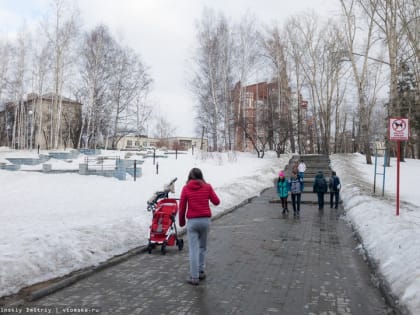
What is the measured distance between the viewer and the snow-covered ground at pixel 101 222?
22.1 ft

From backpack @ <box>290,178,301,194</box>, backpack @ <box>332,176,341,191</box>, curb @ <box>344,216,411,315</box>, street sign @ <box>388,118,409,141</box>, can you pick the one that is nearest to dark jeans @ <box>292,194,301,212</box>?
backpack @ <box>290,178,301,194</box>

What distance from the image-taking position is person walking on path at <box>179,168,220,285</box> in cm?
682

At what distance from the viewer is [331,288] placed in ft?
21.2

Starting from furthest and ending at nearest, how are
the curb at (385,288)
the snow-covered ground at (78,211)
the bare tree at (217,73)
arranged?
1. the bare tree at (217,73)
2. the snow-covered ground at (78,211)
3. the curb at (385,288)

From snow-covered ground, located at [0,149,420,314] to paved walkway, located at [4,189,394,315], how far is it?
51cm

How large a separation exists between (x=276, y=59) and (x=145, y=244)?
4020 cm

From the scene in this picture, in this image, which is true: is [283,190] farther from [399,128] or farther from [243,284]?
[243,284]

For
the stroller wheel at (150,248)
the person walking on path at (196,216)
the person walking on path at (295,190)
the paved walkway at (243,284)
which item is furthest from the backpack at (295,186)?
the person walking on path at (196,216)

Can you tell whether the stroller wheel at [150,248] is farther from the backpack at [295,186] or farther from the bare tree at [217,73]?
the bare tree at [217,73]

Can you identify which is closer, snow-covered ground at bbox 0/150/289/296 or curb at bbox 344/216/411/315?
curb at bbox 344/216/411/315

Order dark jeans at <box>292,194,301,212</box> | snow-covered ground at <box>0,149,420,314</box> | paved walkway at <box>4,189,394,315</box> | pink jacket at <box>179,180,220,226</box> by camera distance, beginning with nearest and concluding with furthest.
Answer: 1. paved walkway at <box>4,189,394,315</box>
2. snow-covered ground at <box>0,149,420,314</box>
3. pink jacket at <box>179,180,220,226</box>
4. dark jeans at <box>292,194,301,212</box>

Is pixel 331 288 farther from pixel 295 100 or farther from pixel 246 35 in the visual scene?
pixel 295 100

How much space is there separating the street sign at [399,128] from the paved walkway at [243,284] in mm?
3928

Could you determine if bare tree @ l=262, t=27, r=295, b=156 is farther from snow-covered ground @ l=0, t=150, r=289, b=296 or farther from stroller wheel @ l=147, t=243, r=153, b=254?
stroller wheel @ l=147, t=243, r=153, b=254
